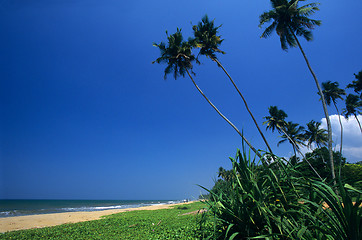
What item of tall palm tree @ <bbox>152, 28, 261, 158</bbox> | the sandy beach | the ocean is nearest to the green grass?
the sandy beach

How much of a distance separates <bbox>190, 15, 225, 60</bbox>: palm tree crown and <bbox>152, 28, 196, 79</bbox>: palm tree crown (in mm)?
1239

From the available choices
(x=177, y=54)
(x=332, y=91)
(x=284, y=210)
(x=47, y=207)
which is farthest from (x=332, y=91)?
(x=47, y=207)

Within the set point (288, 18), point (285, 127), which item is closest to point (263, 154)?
point (288, 18)

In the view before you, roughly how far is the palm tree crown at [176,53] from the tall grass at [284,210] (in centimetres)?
1658

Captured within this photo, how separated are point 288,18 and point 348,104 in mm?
24881

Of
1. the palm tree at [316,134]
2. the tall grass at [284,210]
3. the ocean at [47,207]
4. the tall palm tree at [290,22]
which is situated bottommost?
the ocean at [47,207]

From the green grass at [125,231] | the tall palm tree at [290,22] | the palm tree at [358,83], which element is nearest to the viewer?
the green grass at [125,231]

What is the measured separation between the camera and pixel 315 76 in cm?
1559

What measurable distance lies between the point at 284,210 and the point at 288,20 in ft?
61.7

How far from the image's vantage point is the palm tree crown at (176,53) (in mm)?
18062

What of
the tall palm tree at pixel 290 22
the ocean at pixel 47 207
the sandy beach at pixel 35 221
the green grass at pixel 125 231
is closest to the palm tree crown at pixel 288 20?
the tall palm tree at pixel 290 22

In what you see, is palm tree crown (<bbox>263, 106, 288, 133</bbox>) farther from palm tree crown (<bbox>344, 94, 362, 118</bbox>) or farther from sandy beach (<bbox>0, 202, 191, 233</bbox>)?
sandy beach (<bbox>0, 202, 191, 233</bbox>)

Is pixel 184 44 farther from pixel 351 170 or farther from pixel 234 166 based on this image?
pixel 351 170

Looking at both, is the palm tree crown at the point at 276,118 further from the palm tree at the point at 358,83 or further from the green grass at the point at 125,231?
the green grass at the point at 125,231
